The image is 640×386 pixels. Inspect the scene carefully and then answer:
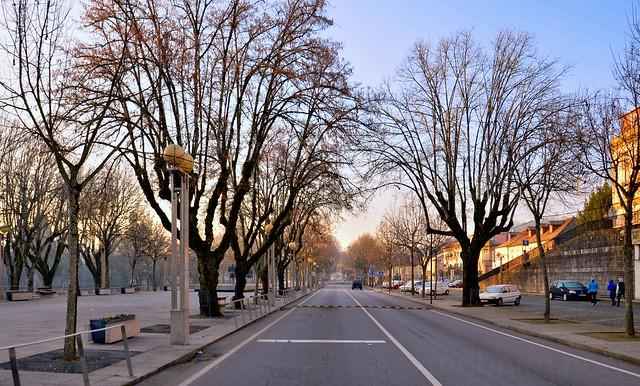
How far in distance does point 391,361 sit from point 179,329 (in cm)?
553

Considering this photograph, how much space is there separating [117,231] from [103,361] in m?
44.8

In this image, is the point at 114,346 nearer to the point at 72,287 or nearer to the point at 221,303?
the point at 72,287

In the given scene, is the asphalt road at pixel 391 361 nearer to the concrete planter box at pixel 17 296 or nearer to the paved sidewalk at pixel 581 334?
the paved sidewalk at pixel 581 334

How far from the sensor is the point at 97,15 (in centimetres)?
1762

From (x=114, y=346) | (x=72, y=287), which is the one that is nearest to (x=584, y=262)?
(x=114, y=346)

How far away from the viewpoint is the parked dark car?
45.0 m

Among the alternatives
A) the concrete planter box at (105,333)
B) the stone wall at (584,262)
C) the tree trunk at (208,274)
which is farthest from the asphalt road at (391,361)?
the stone wall at (584,262)

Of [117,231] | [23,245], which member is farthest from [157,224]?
[23,245]

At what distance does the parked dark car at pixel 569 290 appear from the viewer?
148 ft

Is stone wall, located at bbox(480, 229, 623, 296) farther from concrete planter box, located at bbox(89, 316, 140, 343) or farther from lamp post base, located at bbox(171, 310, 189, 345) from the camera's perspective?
concrete planter box, located at bbox(89, 316, 140, 343)

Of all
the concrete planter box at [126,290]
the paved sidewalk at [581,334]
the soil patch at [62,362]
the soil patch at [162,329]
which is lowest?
the concrete planter box at [126,290]

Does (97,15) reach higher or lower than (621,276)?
higher

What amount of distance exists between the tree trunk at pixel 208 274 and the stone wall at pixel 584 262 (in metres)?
27.4

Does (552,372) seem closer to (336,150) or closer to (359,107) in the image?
(359,107)
